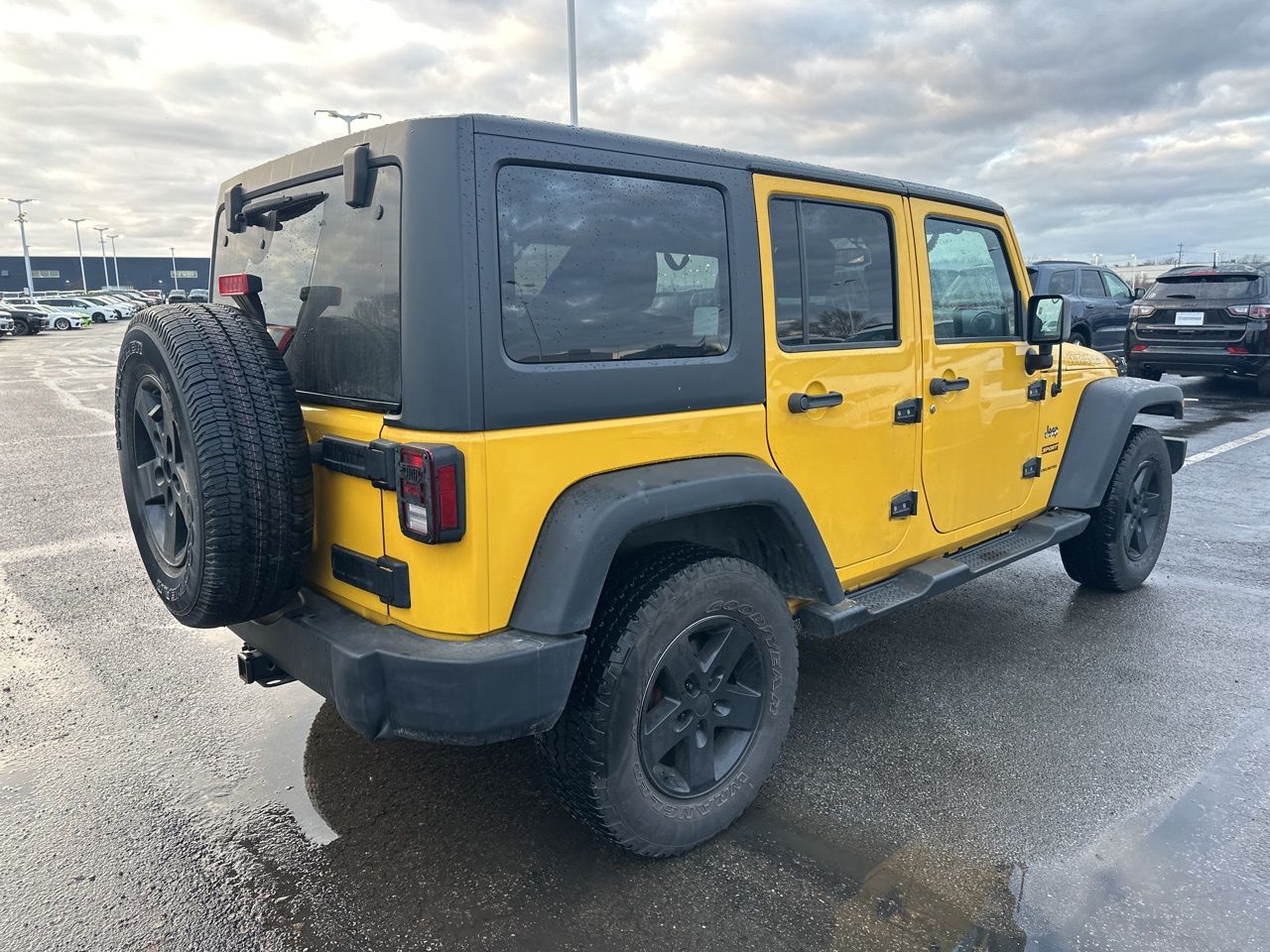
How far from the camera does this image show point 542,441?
221cm

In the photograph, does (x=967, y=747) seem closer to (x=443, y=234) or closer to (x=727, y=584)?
(x=727, y=584)

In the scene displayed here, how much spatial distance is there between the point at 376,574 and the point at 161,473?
852 mm

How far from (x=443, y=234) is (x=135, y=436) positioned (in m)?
1.38

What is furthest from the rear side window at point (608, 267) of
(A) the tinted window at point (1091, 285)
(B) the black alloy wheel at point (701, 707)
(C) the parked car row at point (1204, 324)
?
(A) the tinted window at point (1091, 285)

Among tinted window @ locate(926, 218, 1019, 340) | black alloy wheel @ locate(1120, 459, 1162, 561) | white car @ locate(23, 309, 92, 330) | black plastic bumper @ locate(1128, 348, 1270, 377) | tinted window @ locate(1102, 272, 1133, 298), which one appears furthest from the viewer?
white car @ locate(23, 309, 92, 330)

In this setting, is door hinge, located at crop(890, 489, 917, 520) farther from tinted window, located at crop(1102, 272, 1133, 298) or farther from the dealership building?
the dealership building

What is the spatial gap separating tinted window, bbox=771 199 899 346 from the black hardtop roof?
0.11m

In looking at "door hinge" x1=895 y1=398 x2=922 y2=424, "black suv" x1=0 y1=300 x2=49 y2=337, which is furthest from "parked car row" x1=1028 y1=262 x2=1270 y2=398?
"black suv" x1=0 y1=300 x2=49 y2=337

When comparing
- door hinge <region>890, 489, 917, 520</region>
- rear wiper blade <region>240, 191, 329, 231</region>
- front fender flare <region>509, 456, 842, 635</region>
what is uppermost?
rear wiper blade <region>240, 191, 329, 231</region>

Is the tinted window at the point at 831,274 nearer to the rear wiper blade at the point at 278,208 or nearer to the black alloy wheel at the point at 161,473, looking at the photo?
the rear wiper blade at the point at 278,208

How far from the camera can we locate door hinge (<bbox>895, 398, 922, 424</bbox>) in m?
3.23

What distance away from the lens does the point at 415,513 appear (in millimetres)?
2143

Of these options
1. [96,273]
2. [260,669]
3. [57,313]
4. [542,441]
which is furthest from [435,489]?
[96,273]

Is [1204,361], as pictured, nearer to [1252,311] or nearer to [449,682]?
[1252,311]
